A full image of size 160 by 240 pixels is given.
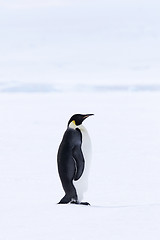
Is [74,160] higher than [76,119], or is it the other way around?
[76,119]

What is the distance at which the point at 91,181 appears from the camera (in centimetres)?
514

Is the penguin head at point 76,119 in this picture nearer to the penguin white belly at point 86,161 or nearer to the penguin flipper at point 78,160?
the penguin white belly at point 86,161

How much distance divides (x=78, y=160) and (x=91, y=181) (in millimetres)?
1771

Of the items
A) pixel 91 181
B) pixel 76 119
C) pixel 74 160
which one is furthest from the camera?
pixel 91 181

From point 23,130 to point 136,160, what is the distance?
12.1 ft

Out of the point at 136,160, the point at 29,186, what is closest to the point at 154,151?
the point at 136,160

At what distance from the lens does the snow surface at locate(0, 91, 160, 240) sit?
2.53m

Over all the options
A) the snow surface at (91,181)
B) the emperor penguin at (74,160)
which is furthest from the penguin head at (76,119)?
the snow surface at (91,181)

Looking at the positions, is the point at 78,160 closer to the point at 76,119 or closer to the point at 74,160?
the point at 74,160

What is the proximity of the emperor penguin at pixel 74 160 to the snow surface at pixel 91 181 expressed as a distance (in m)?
0.16

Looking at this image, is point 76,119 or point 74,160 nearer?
point 74,160

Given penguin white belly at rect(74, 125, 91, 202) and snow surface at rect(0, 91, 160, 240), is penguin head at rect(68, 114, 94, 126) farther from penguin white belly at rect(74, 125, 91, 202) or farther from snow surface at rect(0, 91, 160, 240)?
snow surface at rect(0, 91, 160, 240)

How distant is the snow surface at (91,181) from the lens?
8.29 ft

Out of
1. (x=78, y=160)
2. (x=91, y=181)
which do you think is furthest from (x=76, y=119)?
(x=91, y=181)
